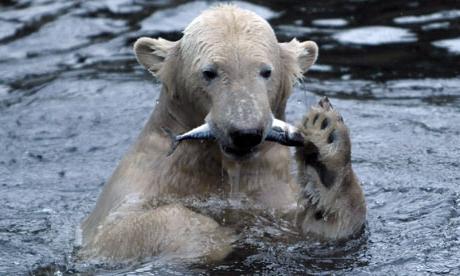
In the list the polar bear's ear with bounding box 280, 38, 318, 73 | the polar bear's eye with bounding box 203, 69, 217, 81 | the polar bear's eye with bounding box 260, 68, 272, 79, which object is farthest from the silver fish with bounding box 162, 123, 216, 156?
the polar bear's ear with bounding box 280, 38, 318, 73

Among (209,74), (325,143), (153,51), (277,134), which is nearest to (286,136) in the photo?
(277,134)

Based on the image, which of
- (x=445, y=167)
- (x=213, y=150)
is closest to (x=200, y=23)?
(x=213, y=150)

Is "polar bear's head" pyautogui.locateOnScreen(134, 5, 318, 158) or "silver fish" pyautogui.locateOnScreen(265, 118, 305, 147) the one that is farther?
"silver fish" pyautogui.locateOnScreen(265, 118, 305, 147)

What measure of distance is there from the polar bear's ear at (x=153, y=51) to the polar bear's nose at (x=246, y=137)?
3.31 feet

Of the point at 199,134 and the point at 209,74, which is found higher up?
Answer: the point at 209,74

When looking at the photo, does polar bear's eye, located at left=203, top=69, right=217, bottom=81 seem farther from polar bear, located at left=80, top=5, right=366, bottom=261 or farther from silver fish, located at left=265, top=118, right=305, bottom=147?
silver fish, located at left=265, top=118, right=305, bottom=147

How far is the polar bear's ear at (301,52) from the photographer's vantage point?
611 centimetres

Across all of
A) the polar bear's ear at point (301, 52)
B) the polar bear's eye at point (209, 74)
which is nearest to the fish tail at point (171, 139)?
the polar bear's eye at point (209, 74)

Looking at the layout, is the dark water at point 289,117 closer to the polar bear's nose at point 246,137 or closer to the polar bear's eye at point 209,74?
the polar bear's nose at point 246,137

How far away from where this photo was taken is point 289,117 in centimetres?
886

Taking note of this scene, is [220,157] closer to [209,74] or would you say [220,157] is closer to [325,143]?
[209,74]

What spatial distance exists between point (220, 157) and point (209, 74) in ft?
1.60

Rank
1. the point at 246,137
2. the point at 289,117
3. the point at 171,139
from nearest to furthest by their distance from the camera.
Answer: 1. the point at 246,137
2. the point at 171,139
3. the point at 289,117

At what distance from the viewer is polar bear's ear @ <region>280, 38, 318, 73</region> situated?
611 cm
